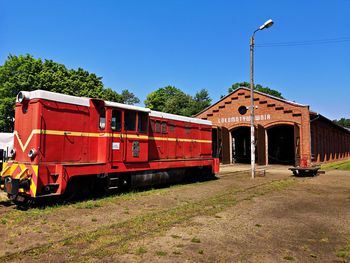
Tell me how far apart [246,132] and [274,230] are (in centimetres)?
3105

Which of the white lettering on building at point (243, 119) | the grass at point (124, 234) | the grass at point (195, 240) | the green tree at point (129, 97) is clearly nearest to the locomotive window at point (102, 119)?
the grass at point (124, 234)

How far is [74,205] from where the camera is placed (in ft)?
29.7

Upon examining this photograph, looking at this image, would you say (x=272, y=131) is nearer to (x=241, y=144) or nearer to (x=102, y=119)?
(x=241, y=144)

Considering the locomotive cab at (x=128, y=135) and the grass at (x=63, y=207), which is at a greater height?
the locomotive cab at (x=128, y=135)

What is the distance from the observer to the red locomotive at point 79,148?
29.0 ft

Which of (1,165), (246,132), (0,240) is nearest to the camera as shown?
(0,240)

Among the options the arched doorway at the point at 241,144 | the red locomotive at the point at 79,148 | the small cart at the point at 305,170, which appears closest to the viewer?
the red locomotive at the point at 79,148

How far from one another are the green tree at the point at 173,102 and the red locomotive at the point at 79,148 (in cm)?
4821

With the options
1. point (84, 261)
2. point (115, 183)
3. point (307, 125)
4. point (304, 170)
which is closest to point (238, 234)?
point (84, 261)

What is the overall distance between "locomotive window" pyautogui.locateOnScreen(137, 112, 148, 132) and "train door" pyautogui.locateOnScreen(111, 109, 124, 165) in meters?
1.04

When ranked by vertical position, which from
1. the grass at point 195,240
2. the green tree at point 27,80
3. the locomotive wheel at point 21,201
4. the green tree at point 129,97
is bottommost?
the grass at point 195,240

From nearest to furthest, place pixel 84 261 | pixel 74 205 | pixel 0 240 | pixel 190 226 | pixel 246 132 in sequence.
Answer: pixel 84 261 < pixel 0 240 < pixel 190 226 < pixel 74 205 < pixel 246 132

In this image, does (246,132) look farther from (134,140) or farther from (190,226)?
(190,226)

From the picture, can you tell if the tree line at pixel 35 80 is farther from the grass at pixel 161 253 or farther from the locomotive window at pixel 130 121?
the grass at pixel 161 253
